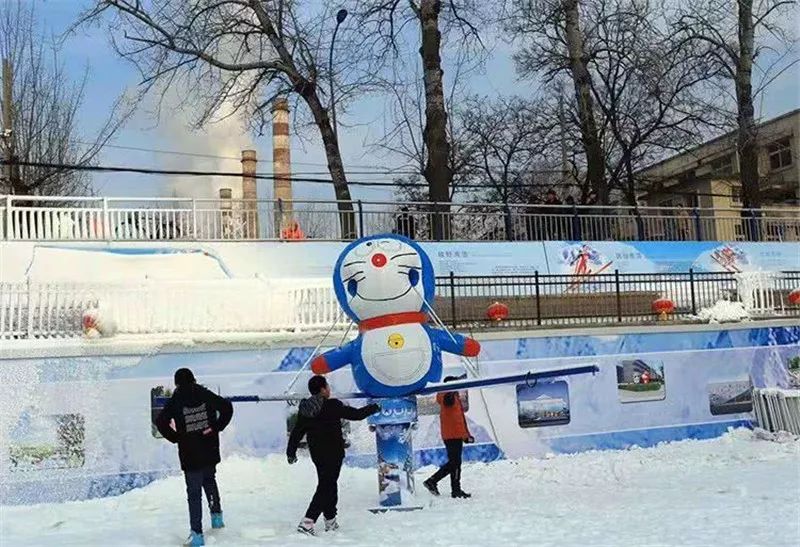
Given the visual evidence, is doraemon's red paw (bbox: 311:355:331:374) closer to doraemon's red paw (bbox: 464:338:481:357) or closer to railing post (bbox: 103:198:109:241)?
doraemon's red paw (bbox: 464:338:481:357)

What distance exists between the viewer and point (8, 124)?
2770cm

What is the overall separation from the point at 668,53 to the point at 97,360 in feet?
71.0

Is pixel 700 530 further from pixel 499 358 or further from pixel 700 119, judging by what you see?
pixel 700 119

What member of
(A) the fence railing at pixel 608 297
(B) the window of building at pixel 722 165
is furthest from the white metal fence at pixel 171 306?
(B) the window of building at pixel 722 165

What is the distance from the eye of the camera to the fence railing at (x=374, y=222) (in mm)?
19609

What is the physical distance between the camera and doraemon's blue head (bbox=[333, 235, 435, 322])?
9703 mm

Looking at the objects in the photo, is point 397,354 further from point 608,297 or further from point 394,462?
point 608,297

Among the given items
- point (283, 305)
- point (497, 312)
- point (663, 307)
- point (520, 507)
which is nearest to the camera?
point (520, 507)

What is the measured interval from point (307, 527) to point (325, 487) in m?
0.41

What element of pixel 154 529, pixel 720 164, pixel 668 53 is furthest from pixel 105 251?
pixel 720 164

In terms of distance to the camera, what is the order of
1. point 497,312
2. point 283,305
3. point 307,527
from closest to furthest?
point 307,527, point 283,305, point 497,312

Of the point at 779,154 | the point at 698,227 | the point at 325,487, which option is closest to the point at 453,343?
the point at 325,487

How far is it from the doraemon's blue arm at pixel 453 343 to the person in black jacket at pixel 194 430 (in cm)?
262

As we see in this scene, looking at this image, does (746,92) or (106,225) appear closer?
(106,225)
